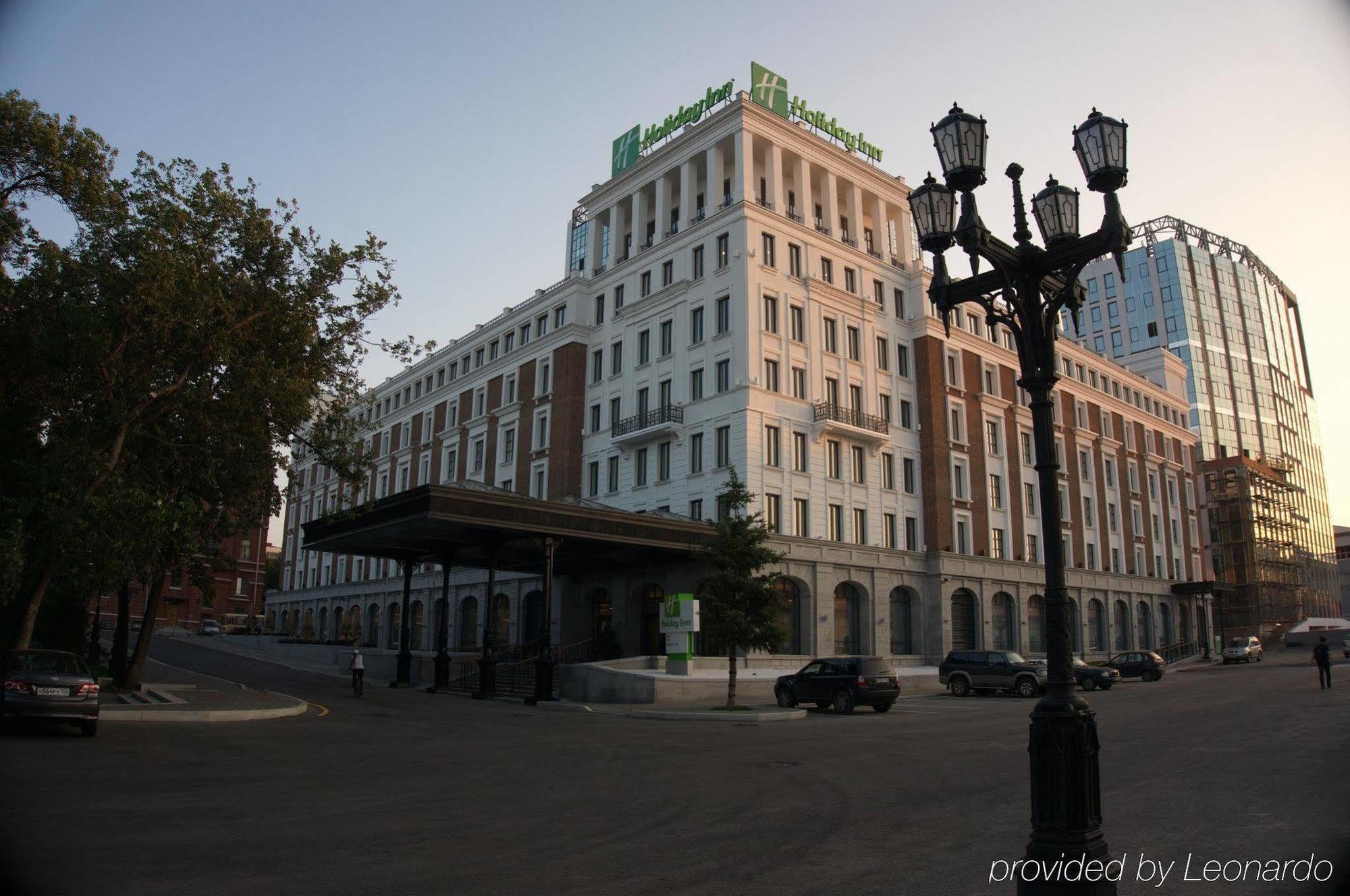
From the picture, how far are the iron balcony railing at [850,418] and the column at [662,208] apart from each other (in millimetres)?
13489

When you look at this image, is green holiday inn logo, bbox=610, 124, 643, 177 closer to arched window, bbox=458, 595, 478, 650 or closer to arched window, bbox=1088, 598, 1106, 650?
arched window, bbox=458, 595, 478, 650

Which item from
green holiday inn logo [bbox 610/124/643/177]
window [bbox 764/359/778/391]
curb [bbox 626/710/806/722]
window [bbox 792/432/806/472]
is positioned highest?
green holiday inn logo [bbox 610/124/643/177]

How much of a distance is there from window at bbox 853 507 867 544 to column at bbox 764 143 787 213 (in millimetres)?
15698

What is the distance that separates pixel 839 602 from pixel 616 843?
3426cm

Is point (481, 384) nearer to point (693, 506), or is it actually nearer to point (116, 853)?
point (693, 506)

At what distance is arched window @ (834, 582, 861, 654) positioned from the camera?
136ft

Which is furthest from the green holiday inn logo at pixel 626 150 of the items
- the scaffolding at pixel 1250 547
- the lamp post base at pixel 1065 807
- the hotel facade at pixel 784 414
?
the scaffolding at pixel 1250 547

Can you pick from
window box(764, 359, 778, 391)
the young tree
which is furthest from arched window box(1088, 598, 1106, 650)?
the young tree

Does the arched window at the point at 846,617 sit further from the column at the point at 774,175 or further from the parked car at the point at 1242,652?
the parked car at the point at 1242,652

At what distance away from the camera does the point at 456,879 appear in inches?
298

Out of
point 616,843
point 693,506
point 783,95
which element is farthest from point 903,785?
point 783,95

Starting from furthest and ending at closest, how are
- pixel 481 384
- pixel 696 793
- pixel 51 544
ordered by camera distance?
pixel 481 384, pixel 51 544, pixel 696 793

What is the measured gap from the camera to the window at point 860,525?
4325 cm

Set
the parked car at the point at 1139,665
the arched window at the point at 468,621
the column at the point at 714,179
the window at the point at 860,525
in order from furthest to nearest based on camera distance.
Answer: the arched window at the point at 468,621 → the column at the point at 714,179 → the window at the point at 860,525 → the parked car at the point at 1139,665
